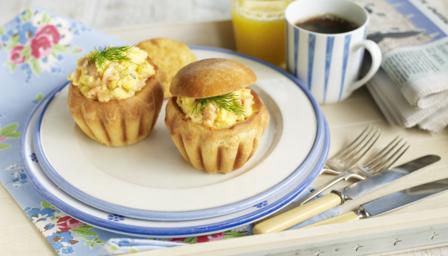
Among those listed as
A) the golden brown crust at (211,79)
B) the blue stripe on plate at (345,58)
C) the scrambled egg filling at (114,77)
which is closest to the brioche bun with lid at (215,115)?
the golden brown crust at (211,79)

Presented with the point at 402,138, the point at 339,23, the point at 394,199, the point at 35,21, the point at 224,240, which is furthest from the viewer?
the point at 35,21

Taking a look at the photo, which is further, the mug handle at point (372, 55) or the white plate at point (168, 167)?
the mug handle at point (372, 55)

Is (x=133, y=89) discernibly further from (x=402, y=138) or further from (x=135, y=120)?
(x=402, y=138)

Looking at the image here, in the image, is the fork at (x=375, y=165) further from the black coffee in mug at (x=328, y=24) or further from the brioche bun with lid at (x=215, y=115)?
the black coffee in mug at (x=328, y=24)

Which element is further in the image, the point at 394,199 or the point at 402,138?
the point at 402,138

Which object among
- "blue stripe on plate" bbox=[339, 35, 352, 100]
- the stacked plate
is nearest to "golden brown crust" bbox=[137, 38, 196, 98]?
the stacked plate

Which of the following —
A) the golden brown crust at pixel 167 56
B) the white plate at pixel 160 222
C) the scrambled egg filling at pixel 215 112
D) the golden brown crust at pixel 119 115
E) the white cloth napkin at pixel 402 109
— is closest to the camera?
the white plate at pixel 160 222

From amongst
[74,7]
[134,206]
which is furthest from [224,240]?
[74,7]

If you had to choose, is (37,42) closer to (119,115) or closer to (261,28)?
(119,115)
